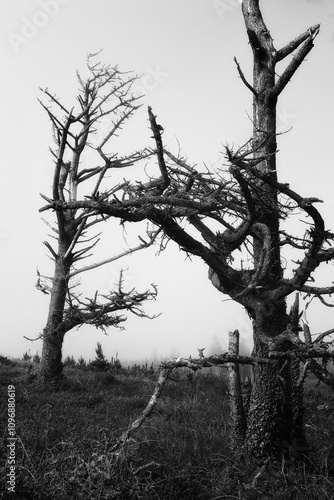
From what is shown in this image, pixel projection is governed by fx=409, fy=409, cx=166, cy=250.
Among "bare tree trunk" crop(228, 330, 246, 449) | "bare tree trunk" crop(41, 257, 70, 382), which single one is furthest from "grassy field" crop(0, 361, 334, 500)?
"bare tree trunk" crop(41, 257, 70, 382)

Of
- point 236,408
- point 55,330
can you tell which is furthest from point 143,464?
point 55,330

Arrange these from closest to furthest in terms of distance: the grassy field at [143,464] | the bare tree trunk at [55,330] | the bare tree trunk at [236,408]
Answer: the grassy field at [143,464], the bare tree trunk at [236,408], the bare tree trunk at [55,330]

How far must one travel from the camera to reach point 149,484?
12.7 ft

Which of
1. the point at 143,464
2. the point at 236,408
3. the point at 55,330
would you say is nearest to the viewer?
the point at 143,464

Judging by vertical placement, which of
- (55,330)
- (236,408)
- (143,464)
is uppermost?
(55,330)

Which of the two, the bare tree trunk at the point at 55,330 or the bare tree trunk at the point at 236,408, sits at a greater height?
the bare tree trunk at the point at 55,330

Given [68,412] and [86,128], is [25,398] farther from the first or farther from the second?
[86,128]

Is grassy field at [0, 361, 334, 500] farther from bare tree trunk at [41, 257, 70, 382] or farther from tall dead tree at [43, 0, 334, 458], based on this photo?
bare tree trunk at [41, 257, 70, 382]

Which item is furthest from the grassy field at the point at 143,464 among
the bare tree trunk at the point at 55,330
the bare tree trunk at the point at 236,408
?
the bare tree trunk at the point at 55,330

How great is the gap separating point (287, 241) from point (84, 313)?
7.31 metres

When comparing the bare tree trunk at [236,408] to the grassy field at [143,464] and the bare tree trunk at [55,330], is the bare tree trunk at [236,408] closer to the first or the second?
the grassy field at [143,464]

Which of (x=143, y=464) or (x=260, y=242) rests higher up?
(x=260, y=242)

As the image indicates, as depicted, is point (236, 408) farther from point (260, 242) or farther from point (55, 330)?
point (55, 330)

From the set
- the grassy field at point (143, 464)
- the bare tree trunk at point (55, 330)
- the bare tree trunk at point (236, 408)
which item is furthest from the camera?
the bare tree trunk at point (55, 330)
